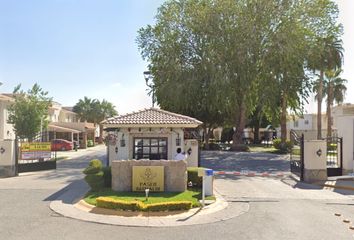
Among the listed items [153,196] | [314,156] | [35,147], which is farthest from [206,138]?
[153,196]

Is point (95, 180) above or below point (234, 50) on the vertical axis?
below

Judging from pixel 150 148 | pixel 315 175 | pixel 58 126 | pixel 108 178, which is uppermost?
pixel 58 126

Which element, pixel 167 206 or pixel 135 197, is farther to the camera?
pixel 135 197

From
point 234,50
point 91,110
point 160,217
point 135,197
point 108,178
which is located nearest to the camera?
point 160,217

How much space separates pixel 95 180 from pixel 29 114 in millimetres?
28192

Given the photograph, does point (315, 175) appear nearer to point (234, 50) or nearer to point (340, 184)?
point (340, 184)

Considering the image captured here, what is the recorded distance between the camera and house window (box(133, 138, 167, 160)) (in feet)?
69.3

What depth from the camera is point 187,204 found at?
13.1 meters

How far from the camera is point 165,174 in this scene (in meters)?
15.9

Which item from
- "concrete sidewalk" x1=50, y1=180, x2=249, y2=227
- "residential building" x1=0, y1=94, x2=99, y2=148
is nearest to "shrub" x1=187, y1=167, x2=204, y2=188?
"concrete sidewalk" x1=50, y1=180, x2=249, y2=227

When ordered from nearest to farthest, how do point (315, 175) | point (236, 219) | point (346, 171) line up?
point (236, 219) < point (315, 175) < point (346, 171)

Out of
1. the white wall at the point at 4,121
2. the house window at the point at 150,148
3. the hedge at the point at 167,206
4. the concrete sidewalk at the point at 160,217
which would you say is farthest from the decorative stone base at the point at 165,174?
the white wall at the point at 4,121

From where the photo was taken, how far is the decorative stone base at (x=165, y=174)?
1590 centimetres

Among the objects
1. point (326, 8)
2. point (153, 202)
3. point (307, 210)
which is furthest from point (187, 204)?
point (326, 8)
